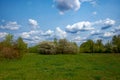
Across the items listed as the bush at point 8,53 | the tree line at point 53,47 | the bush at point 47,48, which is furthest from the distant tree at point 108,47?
the bush at point 8,53

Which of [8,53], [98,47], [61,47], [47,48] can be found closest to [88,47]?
[98,47]

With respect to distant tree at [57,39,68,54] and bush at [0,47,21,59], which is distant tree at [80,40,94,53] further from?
bush at [0,47,21,59]

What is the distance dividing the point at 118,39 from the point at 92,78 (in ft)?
203

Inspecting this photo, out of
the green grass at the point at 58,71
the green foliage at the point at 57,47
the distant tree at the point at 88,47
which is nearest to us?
the green grass at the point at 58,71

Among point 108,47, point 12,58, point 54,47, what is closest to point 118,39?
point 108,47

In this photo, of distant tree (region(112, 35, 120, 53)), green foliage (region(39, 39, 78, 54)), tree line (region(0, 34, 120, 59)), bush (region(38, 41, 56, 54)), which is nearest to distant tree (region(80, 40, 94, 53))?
tree line (region(0, 34, 120, 59))

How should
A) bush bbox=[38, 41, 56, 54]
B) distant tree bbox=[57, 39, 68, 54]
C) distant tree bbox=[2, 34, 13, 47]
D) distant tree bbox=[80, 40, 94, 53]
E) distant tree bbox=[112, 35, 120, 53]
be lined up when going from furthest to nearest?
distant tree bbox=[80, 40, 94, 53]
distant tree bbox=[112, 35, 120, 53]
distant tree bbox=[57, 39, 68, 54]
bush bbox=[38, 41, 56, 54]
distant tree bbox=[2, 34, 13, 47]

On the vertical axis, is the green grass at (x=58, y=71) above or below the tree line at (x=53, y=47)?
below

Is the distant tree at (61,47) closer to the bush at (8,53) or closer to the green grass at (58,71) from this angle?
the bush at (8,53)

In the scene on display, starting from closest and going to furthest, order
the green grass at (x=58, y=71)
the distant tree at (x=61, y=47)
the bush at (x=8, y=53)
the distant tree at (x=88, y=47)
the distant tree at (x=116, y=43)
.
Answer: the green grass at (x=58, y=71)
the bush at (x=8, y=53)
the distant tree at (x=61, y=47)
the distant tree at (x=116, y=43)
the distant tree at (x=88, y=47)

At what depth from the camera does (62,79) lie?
14.1 metres

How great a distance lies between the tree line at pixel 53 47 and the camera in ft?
114

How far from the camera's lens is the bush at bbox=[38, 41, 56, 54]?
59.6 meters

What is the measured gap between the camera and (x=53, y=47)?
196 feet
